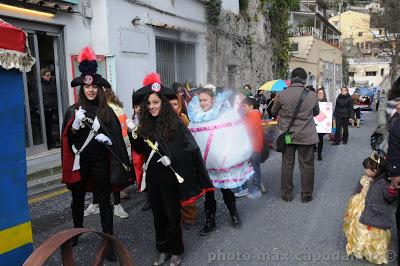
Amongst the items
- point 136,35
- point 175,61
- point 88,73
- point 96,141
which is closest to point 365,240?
point 96,141

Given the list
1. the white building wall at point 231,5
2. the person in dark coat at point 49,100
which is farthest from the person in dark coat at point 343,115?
the person in dark coat at point 49,100

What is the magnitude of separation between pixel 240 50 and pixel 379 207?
14.5m

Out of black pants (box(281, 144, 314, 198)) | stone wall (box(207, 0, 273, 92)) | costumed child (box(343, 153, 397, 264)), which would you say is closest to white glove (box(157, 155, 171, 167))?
costumed child (box(343, 153, 397, 264))

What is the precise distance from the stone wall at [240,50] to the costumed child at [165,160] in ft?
38.1

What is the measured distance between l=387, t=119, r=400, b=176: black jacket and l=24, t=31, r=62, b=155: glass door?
22.2ft

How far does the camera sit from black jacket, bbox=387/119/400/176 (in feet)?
11.0

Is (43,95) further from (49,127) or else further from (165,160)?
(165,160)

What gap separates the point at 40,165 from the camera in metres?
7.79

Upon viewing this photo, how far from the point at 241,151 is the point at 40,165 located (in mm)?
4841

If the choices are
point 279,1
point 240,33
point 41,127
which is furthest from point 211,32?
point 41,127

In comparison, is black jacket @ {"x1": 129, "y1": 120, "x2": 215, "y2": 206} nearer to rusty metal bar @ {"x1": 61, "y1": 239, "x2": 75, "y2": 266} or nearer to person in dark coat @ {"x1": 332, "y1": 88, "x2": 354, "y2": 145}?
rusty metal bar @ {"x1": 61, "y1": 239, "x2": 75, "y2": 266}

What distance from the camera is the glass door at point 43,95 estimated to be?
8156mm

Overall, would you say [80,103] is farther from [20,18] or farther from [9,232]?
[20,18]

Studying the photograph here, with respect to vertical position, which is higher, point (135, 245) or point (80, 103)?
point (80, 103)
